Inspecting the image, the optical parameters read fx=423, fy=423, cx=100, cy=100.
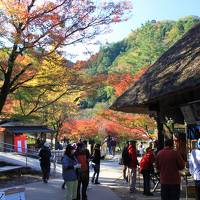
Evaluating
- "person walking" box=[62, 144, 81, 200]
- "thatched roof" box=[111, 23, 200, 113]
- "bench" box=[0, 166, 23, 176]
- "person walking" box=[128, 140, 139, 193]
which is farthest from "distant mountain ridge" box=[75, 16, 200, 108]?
"person walking" box=[62, 144, 81, 200]

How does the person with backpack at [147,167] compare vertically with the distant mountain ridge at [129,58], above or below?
below

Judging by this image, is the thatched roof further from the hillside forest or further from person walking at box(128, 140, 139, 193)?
the hillside forest

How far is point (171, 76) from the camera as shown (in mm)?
11023

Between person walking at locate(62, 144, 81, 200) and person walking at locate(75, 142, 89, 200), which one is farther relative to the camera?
person walking at locate(75, 142, 89, 200)

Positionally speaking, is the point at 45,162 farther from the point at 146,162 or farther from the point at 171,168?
the point at 171,168

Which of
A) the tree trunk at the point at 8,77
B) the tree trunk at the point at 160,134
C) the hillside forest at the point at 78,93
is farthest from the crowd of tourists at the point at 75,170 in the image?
the hillside forest at the point at 78,93

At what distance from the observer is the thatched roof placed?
1000cm

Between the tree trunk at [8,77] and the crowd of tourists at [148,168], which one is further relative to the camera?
the tree trunk at [8,77]

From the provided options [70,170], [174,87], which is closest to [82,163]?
[70,170]

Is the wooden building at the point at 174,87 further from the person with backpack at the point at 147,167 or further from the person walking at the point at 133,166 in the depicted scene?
the person walking at the point at 133,166

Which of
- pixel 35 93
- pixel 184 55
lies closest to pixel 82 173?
pixel 184 55

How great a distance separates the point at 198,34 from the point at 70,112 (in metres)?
25.4

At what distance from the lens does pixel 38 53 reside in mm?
16016

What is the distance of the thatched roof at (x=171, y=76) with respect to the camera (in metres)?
10.0
